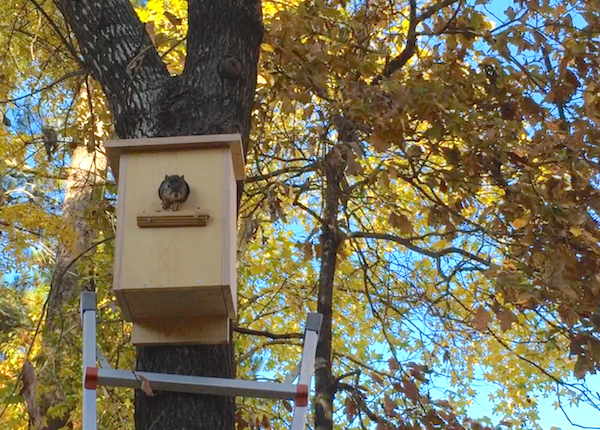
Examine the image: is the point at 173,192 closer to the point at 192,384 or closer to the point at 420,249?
the point at 192,384

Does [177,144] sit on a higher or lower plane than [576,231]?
higher

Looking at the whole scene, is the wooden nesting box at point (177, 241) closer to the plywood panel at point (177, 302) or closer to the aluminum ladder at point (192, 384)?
the plywood panel at point (177, 302)

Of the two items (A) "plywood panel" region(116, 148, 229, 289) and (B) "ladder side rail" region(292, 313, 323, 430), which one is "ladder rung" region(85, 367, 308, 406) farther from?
(A) "plywood panel" region(116, 148, 229, 289)

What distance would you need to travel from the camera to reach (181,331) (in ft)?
7.66

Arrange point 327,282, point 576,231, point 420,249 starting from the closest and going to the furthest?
point 576,231, point 420,249, point 327,282

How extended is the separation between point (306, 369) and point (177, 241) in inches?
22.1

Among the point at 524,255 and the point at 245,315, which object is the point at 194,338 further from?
the point at 245,315

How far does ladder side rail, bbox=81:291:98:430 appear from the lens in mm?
2037

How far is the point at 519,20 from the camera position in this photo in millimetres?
3693

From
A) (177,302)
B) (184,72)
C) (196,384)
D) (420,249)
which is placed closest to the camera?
(196,384)

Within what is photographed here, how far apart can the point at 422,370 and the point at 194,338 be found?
1.38 m

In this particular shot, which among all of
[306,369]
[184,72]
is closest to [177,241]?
[306,369]

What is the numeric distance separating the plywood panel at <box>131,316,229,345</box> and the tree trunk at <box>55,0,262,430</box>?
3 centimetres

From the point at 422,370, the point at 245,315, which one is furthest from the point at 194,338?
the point at 245,315
